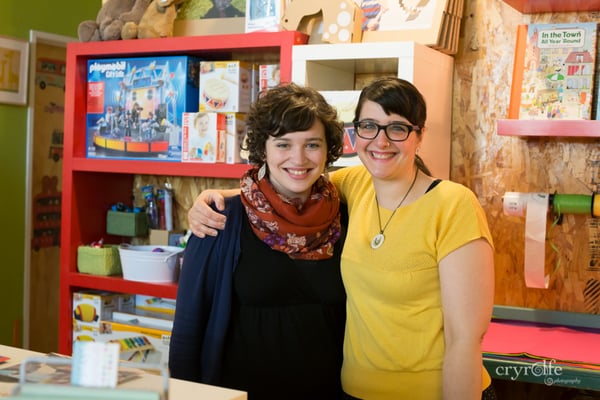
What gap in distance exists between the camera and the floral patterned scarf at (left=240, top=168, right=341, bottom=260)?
6.38 feet

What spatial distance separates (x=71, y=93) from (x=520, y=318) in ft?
6.41

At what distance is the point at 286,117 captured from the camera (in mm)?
1915

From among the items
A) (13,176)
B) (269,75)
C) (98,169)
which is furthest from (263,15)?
(13,176)

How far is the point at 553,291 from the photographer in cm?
260

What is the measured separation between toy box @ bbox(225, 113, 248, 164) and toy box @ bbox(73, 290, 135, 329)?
0.83 meters

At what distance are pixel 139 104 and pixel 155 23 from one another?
0.32 metres

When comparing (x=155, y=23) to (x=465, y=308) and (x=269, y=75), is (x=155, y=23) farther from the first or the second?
(x=465, y=308)

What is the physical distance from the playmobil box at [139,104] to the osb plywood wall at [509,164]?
3.19ft

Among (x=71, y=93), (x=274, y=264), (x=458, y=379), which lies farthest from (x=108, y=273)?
(x=458, y=379)

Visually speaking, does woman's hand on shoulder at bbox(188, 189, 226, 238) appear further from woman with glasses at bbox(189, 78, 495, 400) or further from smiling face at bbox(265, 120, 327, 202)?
woman with glasses at bbox(189, 78, 495, 400)

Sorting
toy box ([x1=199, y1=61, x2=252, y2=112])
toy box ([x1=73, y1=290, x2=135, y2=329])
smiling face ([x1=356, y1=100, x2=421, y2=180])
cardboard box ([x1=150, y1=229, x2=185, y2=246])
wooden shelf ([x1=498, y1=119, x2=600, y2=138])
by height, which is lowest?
toy box ([x1=73, y1=290, x2=135, y2=329])

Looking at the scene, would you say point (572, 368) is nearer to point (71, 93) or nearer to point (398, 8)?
point (398, 8)

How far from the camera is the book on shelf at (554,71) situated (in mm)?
2475

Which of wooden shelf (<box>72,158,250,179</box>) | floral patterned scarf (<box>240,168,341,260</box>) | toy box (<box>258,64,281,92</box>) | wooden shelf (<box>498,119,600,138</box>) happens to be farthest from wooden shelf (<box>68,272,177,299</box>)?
wooden shelf (<box>498,119,600,138</box>)
